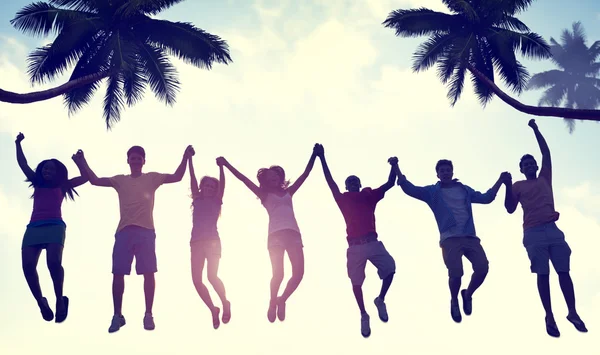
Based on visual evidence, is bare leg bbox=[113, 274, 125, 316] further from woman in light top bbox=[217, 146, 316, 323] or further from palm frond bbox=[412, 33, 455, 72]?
palm frond bbox=[412, 33, 455, 72]

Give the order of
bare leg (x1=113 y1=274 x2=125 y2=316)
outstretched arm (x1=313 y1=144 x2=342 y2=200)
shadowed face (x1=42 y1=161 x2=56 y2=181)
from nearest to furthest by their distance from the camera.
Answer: bare leg (x1=113 y1=274 x2=125 y2=316) < shadowed face (x1=42 y1=161 x2=56 y2=181) < outstretched arm (x1=313 y1=144 x2=342 y2=200)

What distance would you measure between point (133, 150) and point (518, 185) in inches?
255

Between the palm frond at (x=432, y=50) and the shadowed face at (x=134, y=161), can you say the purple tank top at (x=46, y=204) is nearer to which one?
the shadowed face at (x=134, y=161)

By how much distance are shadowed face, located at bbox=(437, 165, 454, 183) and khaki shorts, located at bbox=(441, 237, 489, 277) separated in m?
1.07

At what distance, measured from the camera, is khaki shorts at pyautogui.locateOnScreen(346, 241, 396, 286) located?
353 inches

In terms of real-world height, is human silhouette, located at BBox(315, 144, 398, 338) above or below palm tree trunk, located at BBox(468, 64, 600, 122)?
below

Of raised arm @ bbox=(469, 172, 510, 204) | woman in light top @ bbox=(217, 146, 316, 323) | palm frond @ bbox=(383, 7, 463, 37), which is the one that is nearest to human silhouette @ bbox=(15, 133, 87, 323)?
woman in light top @ bbox=(217, 146, 316, 323)

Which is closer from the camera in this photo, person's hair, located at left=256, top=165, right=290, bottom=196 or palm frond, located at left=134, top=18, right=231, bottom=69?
person's hair, located at left=256, top=165, right=290, bottom=196

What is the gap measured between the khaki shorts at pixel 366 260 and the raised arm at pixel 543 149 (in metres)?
3.13

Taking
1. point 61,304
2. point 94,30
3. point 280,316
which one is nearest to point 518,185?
point 280,316

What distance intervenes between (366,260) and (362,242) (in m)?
0.30

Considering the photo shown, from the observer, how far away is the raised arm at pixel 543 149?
376 inches

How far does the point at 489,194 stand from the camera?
9.41 m

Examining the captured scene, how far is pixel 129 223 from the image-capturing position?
8.41 m
